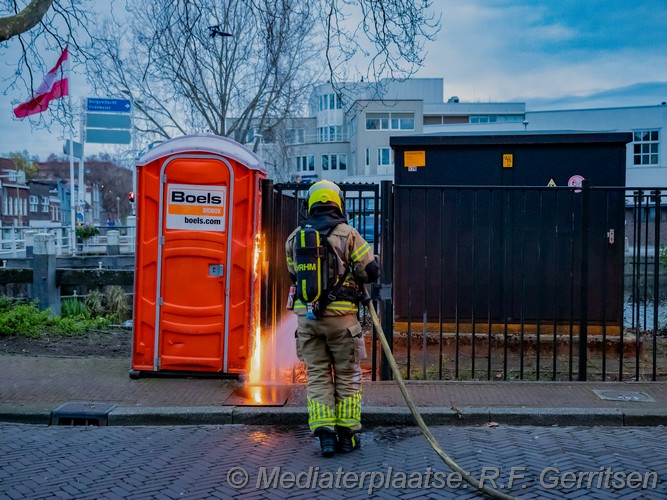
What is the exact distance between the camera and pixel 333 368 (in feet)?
19.0

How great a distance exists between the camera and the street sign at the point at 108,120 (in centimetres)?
2398

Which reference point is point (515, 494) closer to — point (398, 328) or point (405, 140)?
point (398, 328)

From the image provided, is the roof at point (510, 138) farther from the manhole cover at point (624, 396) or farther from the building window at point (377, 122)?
the building window at point (377, 122)

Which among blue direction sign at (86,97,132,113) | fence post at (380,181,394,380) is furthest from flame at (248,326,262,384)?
blue direction sign at (86,97,132,113)

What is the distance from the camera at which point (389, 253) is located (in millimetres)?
7512

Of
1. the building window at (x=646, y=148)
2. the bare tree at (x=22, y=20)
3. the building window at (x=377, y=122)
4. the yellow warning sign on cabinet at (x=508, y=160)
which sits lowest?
the yellow warning sign on cabinet at (x=508, y=160)

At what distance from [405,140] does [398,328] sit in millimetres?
2560

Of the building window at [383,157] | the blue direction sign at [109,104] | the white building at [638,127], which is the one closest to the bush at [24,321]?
the blue direction sign at [109,104]

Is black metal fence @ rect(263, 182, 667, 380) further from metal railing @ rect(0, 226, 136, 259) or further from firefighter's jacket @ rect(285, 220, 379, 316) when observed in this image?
metal railing @ rect(0, 226, 136, 259)

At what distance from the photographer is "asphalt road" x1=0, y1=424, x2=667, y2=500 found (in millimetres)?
4688

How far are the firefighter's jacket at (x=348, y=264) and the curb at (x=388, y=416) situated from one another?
1314mm

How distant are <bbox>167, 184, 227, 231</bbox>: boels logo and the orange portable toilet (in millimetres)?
11

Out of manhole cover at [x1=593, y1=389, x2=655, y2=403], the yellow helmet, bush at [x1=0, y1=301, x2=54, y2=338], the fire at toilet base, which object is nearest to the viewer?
the yellow helmet

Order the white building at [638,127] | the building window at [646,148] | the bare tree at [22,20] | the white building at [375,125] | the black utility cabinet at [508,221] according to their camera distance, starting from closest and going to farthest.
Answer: the bare tree at [22,20], the black utility cabinet at [508,221], the white building at [638,127], the building window at [646,148], the white building at [375,125]
